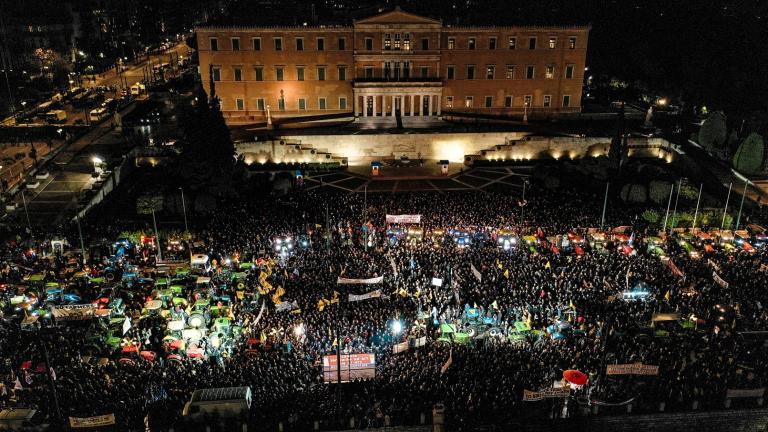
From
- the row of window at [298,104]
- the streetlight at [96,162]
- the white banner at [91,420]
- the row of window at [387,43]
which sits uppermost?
the row of window at [387,43]

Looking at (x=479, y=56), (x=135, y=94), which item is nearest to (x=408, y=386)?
(x=479, y=56)

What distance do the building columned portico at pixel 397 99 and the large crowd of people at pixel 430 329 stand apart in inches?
1018

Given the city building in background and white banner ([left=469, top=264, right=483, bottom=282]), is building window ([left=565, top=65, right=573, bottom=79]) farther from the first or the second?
white banner ([left=469, top=264, right=483, bottom=282])

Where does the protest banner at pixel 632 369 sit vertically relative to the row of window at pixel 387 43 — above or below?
below

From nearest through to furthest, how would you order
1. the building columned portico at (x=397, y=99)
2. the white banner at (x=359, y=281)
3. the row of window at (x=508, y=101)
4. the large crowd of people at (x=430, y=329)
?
the large crowd of people at (x=430, y=329) < the white banner at (x=359, y=281) < the building columned portico at (x=397, y=99) < the row of window at (x=508, y=101)

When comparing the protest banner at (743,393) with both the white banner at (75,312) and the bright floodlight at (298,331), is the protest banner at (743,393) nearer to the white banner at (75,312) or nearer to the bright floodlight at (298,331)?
the bright floodlight at (298,331)

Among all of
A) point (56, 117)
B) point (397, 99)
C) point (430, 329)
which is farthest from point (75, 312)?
point (56, 117)

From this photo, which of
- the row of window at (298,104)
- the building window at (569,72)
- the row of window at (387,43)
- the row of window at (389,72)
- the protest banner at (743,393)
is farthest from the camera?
the building window at (569,72)

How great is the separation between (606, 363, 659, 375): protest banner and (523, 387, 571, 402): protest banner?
5.86ft

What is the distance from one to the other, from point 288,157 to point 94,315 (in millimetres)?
29709

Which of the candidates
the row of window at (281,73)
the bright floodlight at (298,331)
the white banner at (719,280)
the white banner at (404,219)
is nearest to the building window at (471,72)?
the row of window at (281,73)

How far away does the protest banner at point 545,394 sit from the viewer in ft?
69.4

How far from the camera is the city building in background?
5888 cm

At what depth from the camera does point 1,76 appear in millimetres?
76312
